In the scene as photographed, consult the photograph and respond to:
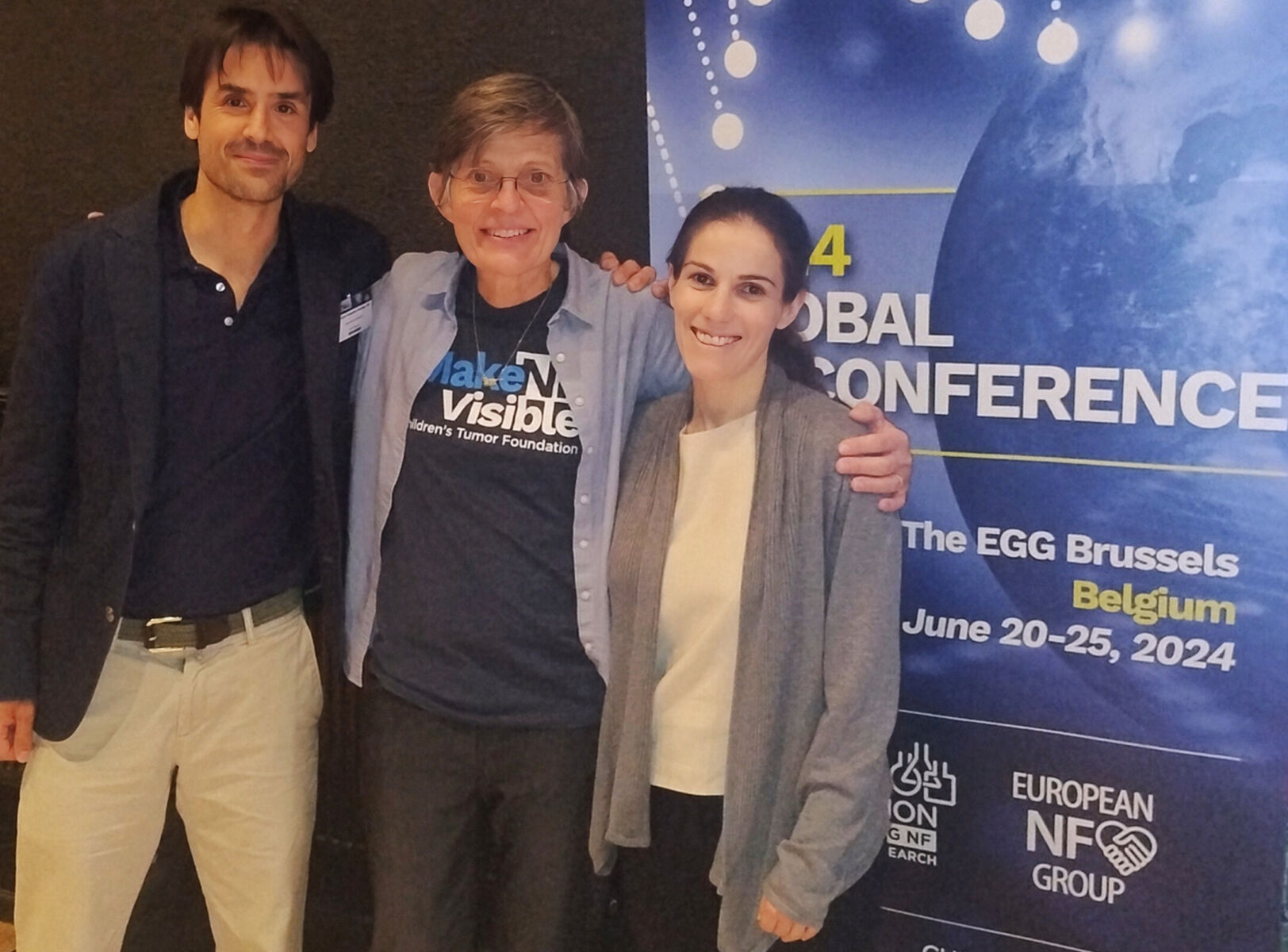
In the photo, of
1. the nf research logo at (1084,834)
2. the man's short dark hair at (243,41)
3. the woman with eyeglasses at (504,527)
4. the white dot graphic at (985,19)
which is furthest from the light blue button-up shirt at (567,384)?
the nf research logo at (1084,834)

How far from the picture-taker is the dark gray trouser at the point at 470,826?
1.70 m

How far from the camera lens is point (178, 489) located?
1.77 metres

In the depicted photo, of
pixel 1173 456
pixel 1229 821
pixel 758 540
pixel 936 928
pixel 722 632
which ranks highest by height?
pixel 1173 456

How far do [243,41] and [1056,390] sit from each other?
1.39 metres

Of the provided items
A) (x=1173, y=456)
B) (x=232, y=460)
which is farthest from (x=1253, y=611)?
(x=232, y=460)

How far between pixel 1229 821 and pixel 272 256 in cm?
176

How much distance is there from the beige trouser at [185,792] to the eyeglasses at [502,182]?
0.80 m

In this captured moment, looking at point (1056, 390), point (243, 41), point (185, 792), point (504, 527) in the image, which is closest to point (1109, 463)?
point (1056, 390)

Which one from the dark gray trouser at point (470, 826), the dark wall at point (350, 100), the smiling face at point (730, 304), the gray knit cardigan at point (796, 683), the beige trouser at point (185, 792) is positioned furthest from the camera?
the dark wall at point (350, 100)

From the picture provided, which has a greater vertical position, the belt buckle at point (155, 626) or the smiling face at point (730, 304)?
the smiling face at point (730, 304)

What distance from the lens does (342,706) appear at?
90.4 inches

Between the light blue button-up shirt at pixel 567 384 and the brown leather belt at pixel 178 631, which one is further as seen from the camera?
the brown leather belt at pixel 178 631

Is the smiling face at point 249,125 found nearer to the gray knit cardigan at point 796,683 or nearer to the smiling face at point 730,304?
the smiling face at point 730,304

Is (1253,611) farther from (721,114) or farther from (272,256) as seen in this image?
(272,256)
